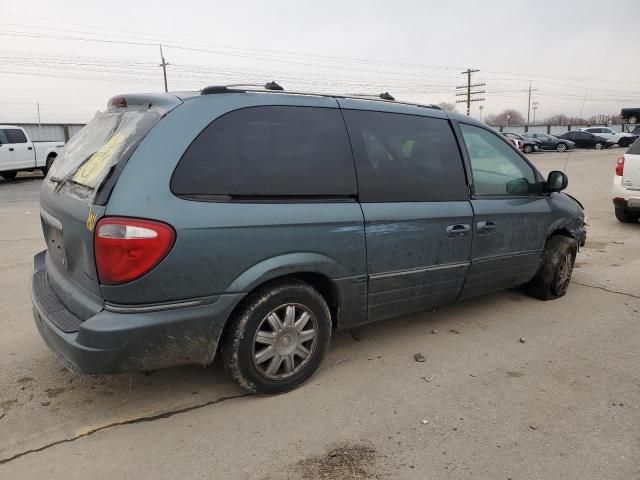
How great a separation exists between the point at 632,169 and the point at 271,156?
24.8 ft

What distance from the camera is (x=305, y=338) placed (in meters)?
3.03

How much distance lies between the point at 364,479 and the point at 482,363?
1519 mm

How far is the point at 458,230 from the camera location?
12.0ft

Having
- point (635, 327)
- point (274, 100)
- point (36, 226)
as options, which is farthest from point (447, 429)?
point (36, 226)

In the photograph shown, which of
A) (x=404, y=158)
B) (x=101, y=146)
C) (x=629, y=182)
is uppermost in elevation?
(x=101, y=146)

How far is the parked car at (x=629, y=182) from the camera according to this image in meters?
8.09

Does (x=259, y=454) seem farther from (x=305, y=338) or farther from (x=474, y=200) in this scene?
(x=474, y=200)

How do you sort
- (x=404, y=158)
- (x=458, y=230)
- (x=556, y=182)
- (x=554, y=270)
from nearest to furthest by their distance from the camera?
(x=404, y=158) < (x=458, y=230) < (x=556, y=182) < (x=554, y=270)

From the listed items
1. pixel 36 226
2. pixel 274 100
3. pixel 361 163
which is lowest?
pixel 36 226

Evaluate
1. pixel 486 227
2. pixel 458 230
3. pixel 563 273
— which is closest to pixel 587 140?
pixel 563 273

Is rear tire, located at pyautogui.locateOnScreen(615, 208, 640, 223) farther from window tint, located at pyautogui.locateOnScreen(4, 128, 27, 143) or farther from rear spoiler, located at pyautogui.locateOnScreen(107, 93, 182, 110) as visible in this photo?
window tint, located at pyautogui.locateOnScreen(4, 128, 27, 143)

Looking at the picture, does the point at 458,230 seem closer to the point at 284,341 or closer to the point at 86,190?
the point at 284,341

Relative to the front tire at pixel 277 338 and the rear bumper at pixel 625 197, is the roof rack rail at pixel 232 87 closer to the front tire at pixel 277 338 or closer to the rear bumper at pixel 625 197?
the front tire at pixel 277 338

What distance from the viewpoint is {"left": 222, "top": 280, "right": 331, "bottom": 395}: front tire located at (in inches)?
109
